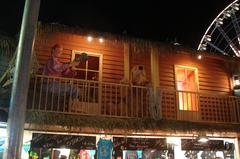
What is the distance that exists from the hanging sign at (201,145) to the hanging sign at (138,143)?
68cm

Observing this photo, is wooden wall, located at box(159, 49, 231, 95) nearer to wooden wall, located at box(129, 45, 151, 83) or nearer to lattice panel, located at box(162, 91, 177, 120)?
lattice panel, located at box(162, 91, 177, 120)

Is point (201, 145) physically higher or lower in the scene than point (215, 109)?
lower

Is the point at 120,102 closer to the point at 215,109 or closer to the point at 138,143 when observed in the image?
the point at 138,143

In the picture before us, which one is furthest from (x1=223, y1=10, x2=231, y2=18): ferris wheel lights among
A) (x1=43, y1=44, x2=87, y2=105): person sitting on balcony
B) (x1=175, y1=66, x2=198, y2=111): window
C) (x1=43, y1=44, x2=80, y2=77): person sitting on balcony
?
(x1=43, y1=44, x2=80, y2=77): person sitting on balcony

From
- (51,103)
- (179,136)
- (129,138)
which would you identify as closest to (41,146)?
(51,103)

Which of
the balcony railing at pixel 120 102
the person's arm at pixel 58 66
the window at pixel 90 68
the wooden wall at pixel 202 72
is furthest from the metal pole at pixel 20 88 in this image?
the wooden wall at pixel 202 72

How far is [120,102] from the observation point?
944 cm

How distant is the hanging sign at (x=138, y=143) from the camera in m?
8.89

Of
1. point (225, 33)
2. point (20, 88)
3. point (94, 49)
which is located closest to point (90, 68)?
point (94, 49)

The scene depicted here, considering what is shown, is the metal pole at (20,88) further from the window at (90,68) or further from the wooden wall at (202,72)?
the wooden wall at (202,72)

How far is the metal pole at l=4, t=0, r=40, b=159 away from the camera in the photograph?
3805 millimetres

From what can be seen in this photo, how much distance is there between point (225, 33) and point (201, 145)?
12027 mm

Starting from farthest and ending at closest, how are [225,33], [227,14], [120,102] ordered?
1. [225,33]
2. [227,14]
3. [120,102]

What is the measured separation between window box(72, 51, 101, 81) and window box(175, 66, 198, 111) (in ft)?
10.0
